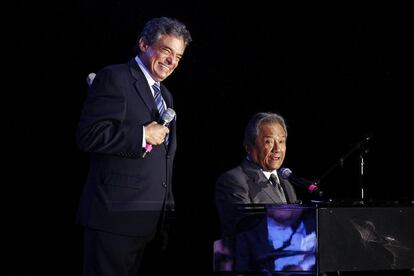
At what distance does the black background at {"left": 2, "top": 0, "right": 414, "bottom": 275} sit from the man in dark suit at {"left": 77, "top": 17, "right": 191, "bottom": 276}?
125cm

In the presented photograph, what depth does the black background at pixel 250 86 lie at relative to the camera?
381 centimetres

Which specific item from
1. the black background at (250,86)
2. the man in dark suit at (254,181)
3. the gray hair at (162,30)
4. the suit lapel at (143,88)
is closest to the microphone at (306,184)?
the man in dark suit at (254,181)

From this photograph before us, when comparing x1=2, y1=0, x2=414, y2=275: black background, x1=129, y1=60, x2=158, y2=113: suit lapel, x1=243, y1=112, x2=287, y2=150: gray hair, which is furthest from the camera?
x1=2, y1=0, x2=414, y2=275: black background

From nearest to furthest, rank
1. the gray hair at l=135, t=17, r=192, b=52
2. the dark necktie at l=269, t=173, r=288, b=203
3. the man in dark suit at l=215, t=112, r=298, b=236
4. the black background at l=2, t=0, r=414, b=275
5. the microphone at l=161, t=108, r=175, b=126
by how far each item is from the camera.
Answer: the microphone at l=161, t=108, r=175, b=126 → the gray hair at l=135, t=17, r=192, b=52 → the man in dark suit at l=215, t=112, r=298, b=236 → the dark necktie at l=269, t=173, r=288, b=203 → the black background at l=2, t=0, r=414, b=275

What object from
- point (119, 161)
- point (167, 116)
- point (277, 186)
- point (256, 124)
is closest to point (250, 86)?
point (256, 124)

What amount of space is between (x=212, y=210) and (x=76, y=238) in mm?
1103

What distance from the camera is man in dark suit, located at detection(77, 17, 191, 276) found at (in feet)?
8.10

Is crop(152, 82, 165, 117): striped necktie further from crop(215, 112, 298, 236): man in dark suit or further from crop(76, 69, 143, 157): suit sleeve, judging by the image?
crop(215, 112, 298, 236): man in dark suit

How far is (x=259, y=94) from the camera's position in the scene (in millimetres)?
4531

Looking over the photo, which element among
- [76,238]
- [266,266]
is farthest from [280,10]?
[266,266]

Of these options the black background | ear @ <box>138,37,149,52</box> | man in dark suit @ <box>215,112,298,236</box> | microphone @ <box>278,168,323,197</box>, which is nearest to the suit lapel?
ear @ <box>138,37,149,52</box>

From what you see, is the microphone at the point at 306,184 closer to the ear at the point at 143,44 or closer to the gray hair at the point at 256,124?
the gray hair at the point at 256,124

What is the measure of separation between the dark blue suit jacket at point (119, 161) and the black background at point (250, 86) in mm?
1264

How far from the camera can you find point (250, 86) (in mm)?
4516
